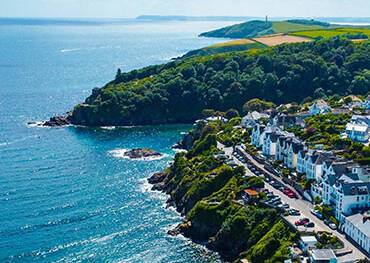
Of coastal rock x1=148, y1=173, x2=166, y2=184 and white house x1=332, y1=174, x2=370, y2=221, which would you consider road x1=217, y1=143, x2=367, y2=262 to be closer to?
white house x1=332, y1=174, x2=370, y2=221

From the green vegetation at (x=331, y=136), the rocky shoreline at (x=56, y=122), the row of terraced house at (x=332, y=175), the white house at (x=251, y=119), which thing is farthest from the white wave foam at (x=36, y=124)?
the row of terraced house at (x=332, y=175)

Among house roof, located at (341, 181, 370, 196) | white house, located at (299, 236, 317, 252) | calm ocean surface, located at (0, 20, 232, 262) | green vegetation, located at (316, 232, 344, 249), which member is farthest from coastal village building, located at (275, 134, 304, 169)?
white house, located at (299, 236, 317, 252)

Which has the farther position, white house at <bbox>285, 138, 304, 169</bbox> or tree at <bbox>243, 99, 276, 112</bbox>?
tree at <bbox>243, 99, 276, 112</bbox>

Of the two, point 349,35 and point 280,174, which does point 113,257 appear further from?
point 349,35

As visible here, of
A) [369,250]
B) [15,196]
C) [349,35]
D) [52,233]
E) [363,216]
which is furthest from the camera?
[349,35]

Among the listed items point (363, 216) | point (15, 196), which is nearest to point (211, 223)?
point (363, 216)

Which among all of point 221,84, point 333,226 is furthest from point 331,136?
point 221,84
